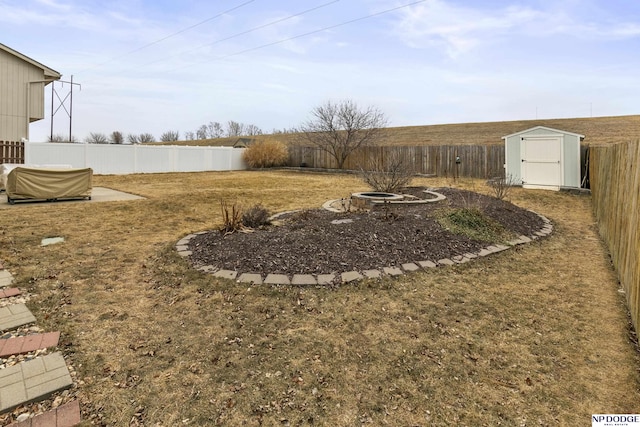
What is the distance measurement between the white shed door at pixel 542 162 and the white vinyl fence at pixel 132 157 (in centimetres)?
1580

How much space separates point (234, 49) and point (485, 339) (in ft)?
50.9

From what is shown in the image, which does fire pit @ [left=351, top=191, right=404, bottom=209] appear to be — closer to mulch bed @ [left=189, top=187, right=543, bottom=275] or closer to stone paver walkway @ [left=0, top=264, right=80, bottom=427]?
mulch bed @ [left=189, top=187, right=543, bottom=275]

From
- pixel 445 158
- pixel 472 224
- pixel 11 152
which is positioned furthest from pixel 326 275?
Answer: pixel 11 152

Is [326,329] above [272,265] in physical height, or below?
below

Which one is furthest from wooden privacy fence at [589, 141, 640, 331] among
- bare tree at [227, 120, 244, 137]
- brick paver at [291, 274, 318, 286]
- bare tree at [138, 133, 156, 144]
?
bare tree at [227, 120, 244, 137]

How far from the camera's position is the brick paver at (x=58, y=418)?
5.02 ft

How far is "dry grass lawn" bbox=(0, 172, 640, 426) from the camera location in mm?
1643

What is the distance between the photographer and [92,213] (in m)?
6.68

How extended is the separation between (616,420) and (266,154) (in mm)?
20267

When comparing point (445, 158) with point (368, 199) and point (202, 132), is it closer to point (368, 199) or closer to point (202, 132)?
point (368, 199)

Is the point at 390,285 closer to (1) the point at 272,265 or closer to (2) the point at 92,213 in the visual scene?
(1) the point at 272,265

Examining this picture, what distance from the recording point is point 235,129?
51031mm

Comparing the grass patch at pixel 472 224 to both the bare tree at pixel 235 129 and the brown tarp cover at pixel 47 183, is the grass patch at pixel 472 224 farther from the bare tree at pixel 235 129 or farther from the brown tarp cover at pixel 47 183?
the bare tree at pixel 235 129

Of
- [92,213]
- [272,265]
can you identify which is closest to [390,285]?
[272,265]
